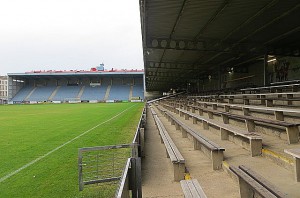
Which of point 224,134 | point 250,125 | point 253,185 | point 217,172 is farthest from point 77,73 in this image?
point 253,185

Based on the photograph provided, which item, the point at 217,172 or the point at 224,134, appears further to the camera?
the point at 224,134

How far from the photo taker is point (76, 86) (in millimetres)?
74875

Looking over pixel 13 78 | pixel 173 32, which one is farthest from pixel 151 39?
pixel 13 78

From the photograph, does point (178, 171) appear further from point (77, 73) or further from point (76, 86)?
point (76, 86)

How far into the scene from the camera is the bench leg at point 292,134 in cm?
400

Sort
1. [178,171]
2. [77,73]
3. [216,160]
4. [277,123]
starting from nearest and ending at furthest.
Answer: [178,171]
[216,160]
[277,123]
[77,73]

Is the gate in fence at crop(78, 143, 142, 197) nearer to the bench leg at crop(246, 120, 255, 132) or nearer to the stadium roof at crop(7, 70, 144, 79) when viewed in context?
the bench leg at crop(246, 120, 255, 132)

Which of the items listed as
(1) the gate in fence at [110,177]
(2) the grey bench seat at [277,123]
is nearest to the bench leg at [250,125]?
(2) the grey bench seat at [277,123]

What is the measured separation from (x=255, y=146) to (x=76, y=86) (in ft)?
243

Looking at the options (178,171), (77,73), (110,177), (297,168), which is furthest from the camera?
(77,73)

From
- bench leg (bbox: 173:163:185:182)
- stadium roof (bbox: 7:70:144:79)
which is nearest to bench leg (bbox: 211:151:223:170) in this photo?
bench leg (bbox: 173:163:185:182)

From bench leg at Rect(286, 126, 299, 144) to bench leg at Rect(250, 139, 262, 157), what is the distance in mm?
427

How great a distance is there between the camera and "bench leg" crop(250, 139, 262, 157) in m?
4.01

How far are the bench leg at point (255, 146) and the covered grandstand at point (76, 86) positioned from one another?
197 ft
